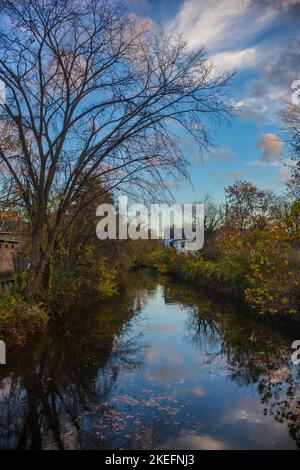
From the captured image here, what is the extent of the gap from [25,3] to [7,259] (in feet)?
85.7

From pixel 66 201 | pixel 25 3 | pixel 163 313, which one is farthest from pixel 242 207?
pixel 25 3

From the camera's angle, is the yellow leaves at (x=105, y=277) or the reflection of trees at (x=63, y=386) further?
the yellow leaves at (x=105, y=277)

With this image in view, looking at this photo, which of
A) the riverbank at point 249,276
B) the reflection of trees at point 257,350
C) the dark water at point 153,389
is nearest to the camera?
the dark water at point 153,389

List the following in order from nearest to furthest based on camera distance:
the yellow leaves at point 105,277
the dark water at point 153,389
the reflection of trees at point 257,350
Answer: the dark water at point 153,389
the reflection of trees at point 257,350
the yellow leaves at point 105,277

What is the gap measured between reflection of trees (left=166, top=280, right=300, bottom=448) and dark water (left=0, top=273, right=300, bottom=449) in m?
0.03

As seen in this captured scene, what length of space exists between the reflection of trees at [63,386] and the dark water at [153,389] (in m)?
0.02

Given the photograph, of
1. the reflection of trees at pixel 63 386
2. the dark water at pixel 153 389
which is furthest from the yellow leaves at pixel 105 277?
the reflection of trees at pixel 63 386

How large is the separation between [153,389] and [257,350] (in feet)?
16.2

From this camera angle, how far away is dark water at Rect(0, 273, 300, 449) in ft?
22.1

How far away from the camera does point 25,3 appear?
43.6 ft

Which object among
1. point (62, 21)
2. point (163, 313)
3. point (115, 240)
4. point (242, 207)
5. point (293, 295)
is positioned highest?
point (62, 21)

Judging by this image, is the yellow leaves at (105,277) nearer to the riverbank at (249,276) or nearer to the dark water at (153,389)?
the riverbank at (249,276)

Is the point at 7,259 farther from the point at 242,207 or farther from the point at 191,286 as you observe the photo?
the point at 242,207

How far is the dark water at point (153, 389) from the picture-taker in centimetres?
672
